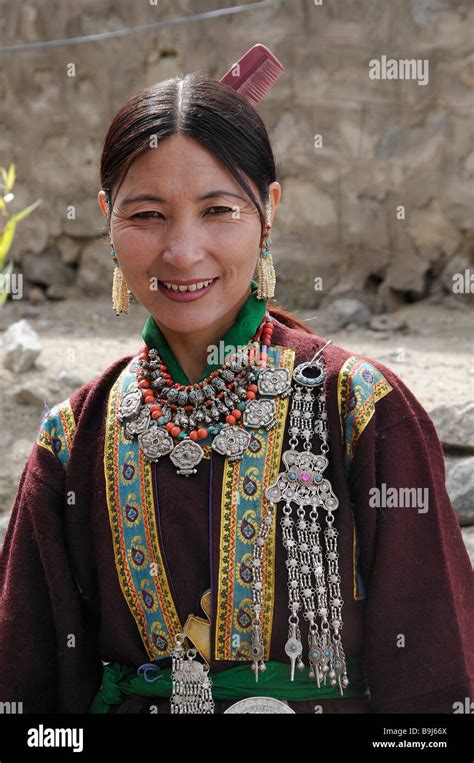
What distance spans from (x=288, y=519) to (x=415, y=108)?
478 centimetres

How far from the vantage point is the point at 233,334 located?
2.02 meters

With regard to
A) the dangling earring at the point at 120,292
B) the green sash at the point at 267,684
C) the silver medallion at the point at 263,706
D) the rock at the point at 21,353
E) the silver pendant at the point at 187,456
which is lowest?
the silver medallion at the point at 263,706

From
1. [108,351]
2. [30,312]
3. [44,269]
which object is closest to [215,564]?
[108,351]

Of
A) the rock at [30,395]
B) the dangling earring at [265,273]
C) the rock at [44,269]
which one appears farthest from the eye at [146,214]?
the rock at [44,269]

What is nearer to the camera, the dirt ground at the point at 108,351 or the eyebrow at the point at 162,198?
the eyebrow at the point at 162,198

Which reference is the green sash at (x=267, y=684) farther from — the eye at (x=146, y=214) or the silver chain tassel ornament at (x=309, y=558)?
the eye at (x=146, y=214)

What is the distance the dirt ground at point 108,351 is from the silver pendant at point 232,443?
1.97 metres

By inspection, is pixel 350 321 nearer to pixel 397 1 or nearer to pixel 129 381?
pixel 397 1

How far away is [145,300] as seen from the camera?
77.2 inches

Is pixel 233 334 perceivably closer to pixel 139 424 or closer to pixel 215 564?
pixel 139 424

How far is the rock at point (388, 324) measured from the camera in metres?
5.90

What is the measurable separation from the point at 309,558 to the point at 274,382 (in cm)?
35

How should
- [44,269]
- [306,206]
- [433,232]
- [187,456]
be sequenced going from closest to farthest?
[187,456] < [433,232] < [306,206] < [44,269]

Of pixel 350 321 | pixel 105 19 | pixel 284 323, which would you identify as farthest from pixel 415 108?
pixel 284 323
